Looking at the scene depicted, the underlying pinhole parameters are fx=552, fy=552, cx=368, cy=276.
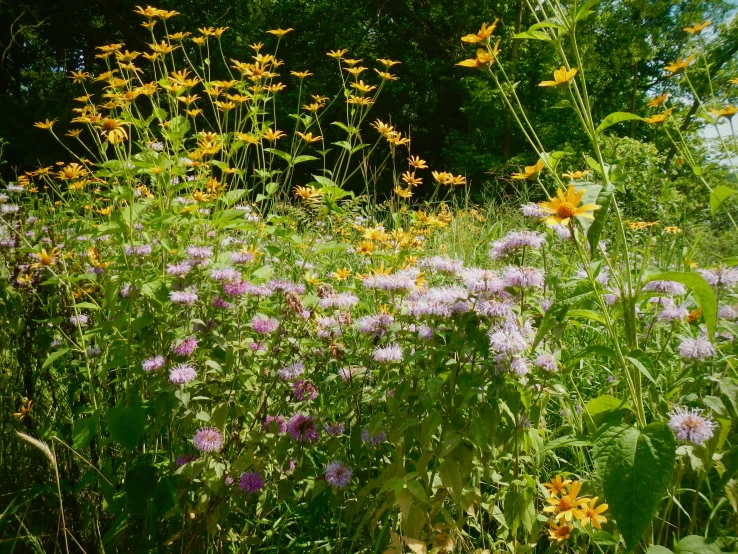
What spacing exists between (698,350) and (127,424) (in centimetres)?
132

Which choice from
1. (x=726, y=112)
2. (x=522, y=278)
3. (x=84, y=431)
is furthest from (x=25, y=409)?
(x=726, y=112)

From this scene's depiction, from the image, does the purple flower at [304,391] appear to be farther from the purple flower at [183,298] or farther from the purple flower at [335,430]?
the purple flower at [183,298]

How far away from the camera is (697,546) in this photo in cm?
108

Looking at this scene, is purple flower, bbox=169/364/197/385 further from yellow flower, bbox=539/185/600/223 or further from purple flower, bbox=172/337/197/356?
yellow flower, bbox=539/185/600/223

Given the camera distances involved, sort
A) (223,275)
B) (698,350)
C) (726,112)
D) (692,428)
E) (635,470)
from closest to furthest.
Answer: (635,470) < (692,428) < (698,350) < (223,275) < (726,112)

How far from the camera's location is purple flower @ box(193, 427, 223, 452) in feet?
4.35

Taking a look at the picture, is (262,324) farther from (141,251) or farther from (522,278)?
(522,278)

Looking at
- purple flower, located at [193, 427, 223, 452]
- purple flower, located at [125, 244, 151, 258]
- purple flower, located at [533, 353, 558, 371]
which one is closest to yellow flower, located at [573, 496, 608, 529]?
purple flower, located at [533, 353, 558, 371]

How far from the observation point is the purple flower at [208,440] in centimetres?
133

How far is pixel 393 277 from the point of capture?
58.8 inches

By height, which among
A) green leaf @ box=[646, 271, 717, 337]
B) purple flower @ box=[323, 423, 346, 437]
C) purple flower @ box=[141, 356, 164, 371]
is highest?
green leaf @ box=[646, 271, 717, 337]

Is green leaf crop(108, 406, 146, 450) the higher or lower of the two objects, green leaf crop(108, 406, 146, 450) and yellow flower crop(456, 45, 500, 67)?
the lower

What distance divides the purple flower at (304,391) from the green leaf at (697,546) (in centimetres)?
89

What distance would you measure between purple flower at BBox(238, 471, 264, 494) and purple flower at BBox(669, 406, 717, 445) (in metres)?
0.92
